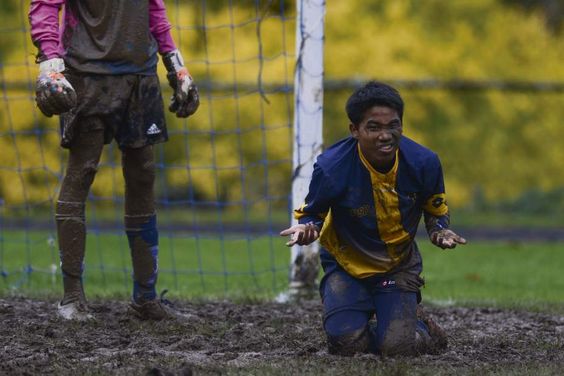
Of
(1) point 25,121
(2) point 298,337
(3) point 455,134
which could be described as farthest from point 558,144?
(2) point 298,337

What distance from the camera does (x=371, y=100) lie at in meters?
4.86

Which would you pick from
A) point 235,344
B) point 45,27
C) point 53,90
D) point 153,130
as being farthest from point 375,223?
point 45,27

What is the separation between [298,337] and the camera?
5.30 metres

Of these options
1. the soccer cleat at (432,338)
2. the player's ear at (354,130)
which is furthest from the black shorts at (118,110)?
the soccer cleat at (432,338)

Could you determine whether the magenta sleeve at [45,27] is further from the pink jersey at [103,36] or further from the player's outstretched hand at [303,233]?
the player's outstretched hand at [303,233]

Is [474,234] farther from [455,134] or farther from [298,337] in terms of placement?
[298,337]

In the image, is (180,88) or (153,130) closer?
(153,130)

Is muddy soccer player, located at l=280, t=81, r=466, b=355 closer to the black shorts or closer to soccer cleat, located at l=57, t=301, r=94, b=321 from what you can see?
the black shorts

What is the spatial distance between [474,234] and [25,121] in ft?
19.0

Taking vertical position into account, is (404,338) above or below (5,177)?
above

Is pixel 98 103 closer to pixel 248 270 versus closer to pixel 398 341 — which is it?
pixel 398 341

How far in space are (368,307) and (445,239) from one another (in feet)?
1.74

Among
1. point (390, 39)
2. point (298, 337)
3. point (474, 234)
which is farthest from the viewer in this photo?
point (390, 39)

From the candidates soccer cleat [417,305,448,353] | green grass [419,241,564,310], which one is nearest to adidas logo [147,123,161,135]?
soccer cleat [417,305,448,353]
